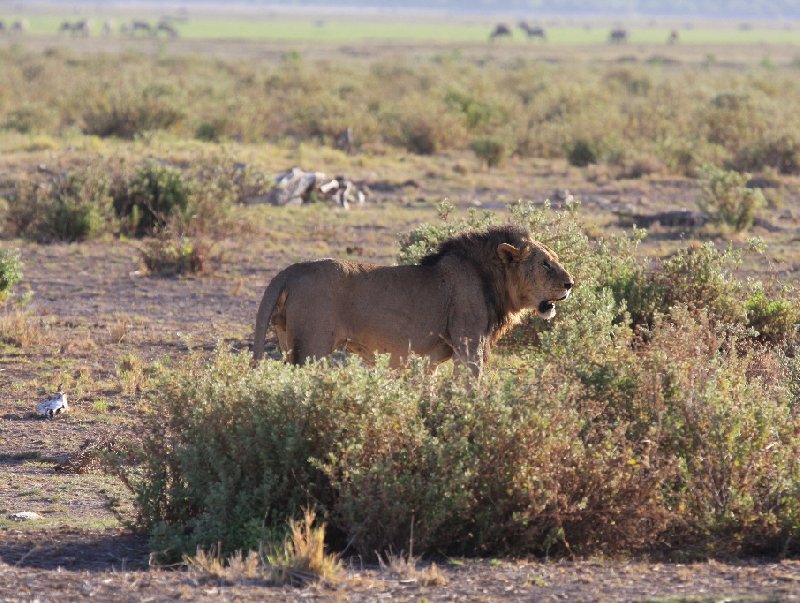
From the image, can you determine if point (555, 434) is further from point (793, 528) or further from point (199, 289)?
point (199, 289)

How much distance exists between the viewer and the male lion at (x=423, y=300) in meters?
8.98

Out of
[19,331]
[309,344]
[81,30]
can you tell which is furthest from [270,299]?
[81,30]

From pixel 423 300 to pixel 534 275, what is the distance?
2.73 ft

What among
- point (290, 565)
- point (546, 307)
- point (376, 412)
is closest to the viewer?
point (290, 565)

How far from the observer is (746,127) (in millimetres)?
31109

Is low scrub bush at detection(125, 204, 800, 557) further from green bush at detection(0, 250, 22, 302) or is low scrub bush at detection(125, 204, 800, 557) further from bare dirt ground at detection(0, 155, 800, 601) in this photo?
green bush at detection(0, 250, 22, 302)

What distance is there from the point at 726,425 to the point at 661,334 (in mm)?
1109

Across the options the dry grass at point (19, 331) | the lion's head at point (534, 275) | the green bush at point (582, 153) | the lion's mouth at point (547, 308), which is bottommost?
the dry grass at point (19, 331)

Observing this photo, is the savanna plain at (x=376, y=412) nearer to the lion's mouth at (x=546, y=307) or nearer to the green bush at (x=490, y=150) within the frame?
the lion's mouth at (x=546, y=307)

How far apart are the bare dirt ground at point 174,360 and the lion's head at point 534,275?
245 cm

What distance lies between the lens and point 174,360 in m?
12.8

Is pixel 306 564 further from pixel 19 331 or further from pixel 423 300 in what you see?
pixel 19 331

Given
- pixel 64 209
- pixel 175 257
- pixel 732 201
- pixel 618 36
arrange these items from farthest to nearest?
pixel 618 36
pixel 732 201
pixel 64 209
pixel 175 257

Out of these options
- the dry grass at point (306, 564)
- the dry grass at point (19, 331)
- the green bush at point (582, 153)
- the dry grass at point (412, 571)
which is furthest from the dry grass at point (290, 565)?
the green bush at point (582, 153)
